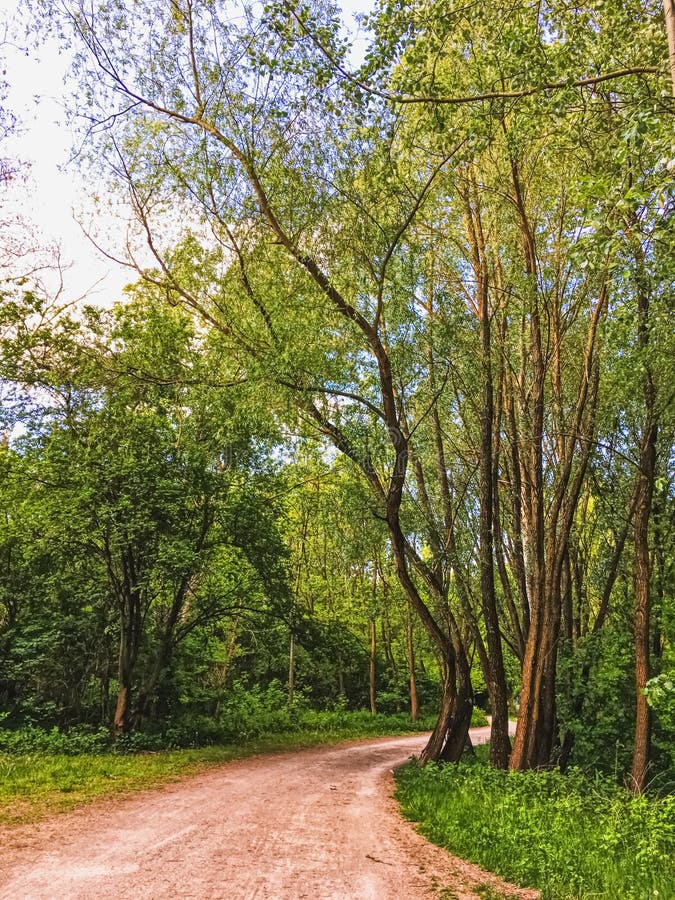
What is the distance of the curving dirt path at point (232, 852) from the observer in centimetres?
455

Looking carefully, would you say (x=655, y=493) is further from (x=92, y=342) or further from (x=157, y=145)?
(x=92, y=342)

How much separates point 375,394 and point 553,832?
7.68 meters

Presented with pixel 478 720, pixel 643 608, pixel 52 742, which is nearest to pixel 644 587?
pixel 643 608

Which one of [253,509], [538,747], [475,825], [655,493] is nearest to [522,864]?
[475,825]

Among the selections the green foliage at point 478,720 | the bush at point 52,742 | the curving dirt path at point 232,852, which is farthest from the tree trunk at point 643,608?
the green foliage at point 478,720

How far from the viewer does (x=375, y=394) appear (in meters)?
11.4

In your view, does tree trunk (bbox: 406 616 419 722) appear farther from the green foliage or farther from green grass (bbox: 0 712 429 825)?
green grass (bbox: 0 712 429 825)

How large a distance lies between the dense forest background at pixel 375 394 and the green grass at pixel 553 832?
192 cm

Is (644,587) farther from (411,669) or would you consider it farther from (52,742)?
(411,669)

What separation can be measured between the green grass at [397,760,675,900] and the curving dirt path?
30 centimetres

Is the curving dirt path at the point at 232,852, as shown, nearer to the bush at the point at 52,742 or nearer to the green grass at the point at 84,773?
the green grass at the point at 84,773

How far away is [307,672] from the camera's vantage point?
84.6 feet

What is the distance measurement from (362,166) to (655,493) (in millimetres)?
8438

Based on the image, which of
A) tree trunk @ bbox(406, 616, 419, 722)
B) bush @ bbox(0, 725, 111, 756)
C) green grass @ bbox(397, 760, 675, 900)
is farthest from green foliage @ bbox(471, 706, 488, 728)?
bush @ bbox(0, 725, 111, 756)
